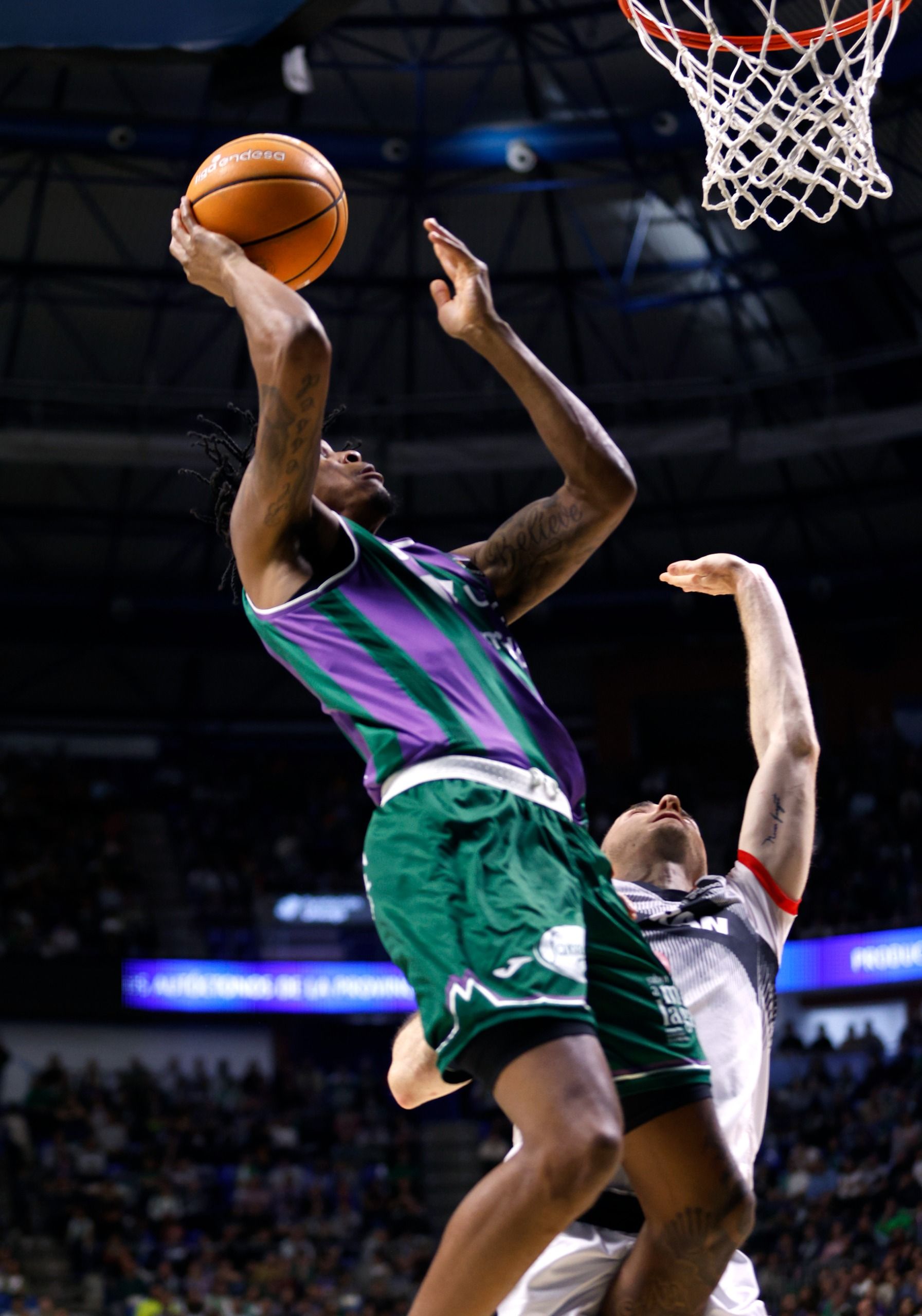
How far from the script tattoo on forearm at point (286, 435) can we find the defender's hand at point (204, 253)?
1.40 ft

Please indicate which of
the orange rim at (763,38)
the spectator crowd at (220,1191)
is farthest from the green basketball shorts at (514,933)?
the spectator crowd at (220,1191)

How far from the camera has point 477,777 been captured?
281 cm

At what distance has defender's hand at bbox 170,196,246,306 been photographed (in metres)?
3.32

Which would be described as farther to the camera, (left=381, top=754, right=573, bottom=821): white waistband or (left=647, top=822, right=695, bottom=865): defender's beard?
(left=647, top=822, right=695, bottom=865): defender's beard

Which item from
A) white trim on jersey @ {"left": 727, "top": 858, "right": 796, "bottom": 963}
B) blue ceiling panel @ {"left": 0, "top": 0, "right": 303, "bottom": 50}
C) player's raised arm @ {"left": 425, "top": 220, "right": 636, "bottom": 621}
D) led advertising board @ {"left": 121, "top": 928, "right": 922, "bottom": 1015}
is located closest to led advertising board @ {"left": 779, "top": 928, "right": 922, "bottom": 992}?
led advertising board @ {"left": 121, "top": 928, "right": 922, "bottom": 1015}

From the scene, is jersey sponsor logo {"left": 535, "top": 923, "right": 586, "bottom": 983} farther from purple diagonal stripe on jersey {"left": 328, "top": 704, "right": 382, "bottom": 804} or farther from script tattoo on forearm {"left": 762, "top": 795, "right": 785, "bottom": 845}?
script tattoo on forearm {"left": 762, "top": 795, "right": 785, "bottom": 845}

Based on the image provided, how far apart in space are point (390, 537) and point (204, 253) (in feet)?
60.8

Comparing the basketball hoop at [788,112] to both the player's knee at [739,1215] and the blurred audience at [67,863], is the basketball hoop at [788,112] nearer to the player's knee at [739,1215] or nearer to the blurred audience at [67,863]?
the player's knee at [739,1215]

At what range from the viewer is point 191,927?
67.3 feet

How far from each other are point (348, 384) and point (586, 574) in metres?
5.41

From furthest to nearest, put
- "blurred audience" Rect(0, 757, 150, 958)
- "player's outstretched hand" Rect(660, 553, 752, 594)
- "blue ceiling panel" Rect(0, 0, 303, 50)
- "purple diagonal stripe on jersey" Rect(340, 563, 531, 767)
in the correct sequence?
"blurred audience" Rect(0, 757, 150, 958), "blue ceiling panel" Rect(0, 0, 303, 50), "player's outstretched hand" Rect(660, 553, 752, 594), "purple diagonal stripe on jersey" Rect(340, 563, 531, 767)

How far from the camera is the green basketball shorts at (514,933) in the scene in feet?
8.38

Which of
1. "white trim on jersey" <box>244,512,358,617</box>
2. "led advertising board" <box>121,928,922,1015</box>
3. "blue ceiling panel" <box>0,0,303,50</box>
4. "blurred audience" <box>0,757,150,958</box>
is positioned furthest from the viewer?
"blurred audience" <box>0,757,150,958</box>

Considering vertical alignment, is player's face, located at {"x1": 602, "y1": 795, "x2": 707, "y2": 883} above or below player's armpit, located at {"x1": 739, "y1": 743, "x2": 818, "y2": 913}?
below
